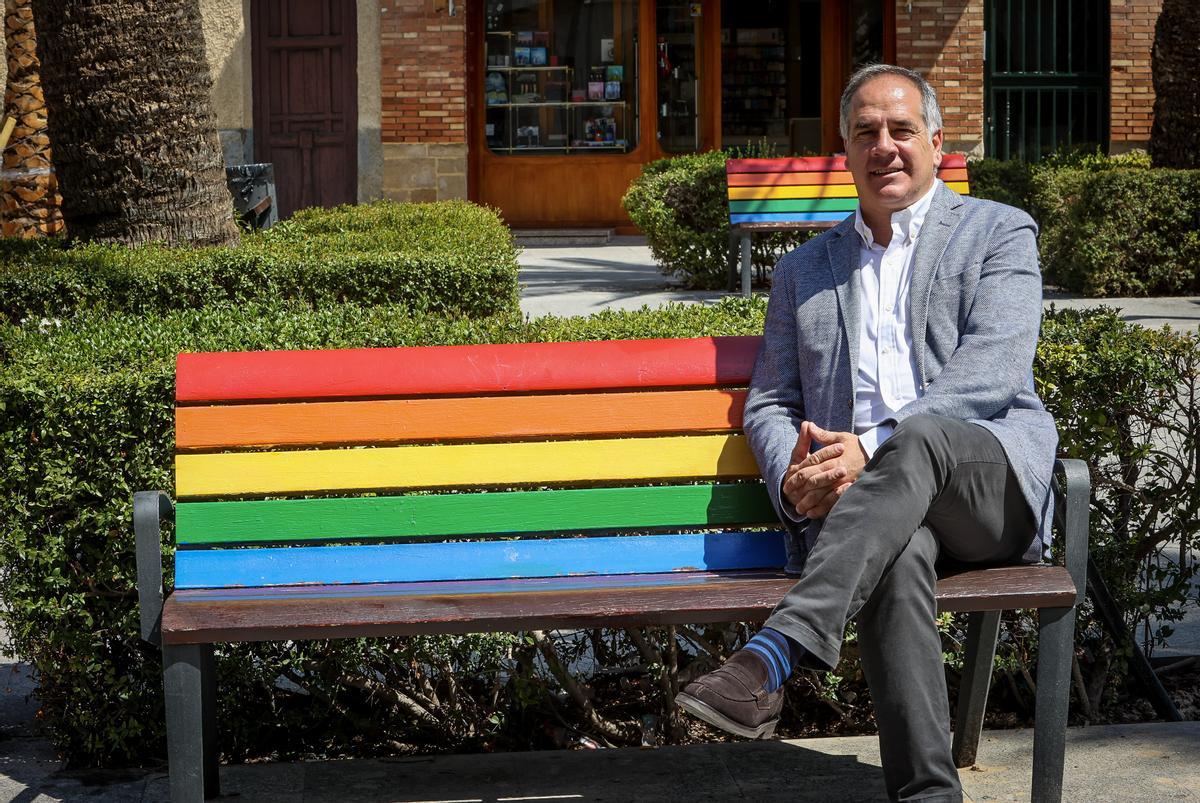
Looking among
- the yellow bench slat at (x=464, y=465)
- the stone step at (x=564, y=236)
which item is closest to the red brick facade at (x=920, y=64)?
the stone step at (x=564, y=236)

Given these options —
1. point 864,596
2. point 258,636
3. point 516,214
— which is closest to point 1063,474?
point 864,596

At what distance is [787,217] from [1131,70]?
801 centimetres

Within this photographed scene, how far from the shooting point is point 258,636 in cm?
316

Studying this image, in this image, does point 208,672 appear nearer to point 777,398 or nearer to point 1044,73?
point 777,398

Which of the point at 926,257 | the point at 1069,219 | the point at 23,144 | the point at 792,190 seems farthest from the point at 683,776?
the point at 23,144

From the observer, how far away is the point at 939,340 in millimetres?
3656

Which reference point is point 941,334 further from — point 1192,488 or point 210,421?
point 210,421

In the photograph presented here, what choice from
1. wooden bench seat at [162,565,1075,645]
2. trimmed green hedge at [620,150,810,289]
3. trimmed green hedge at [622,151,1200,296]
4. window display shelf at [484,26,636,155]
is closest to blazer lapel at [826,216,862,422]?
wooden bench seat at [162,565,1075,645]

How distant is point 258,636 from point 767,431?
1.25m

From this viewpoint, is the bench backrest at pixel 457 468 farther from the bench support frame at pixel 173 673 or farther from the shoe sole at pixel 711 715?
the shoe sole at pixel 711 715

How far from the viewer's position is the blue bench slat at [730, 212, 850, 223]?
11711 mm

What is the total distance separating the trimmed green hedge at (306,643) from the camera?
12.2ft

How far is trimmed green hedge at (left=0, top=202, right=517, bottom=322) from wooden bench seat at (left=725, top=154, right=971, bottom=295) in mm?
4960

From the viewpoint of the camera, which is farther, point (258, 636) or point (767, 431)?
point (767, 431)
